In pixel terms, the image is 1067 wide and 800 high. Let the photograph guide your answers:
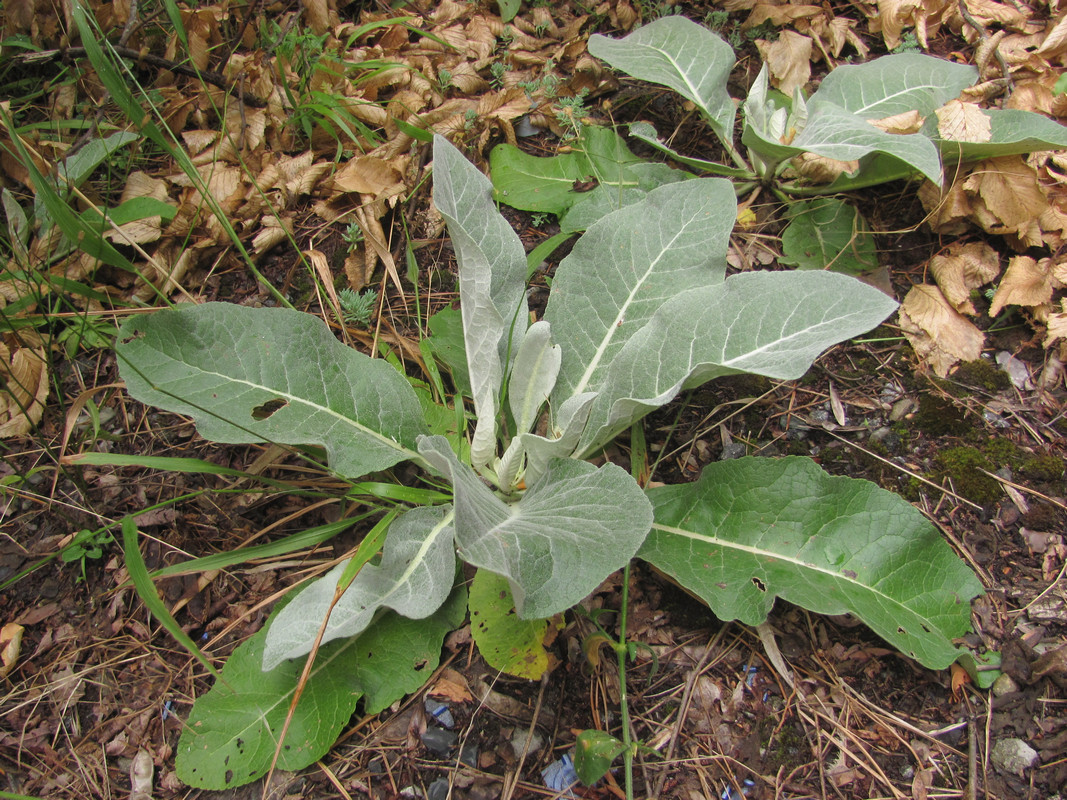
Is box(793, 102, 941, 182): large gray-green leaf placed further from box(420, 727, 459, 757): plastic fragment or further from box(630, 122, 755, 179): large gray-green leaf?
box(420, 727, 459, 757): plastic fragment

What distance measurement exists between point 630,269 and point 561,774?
4.23 feet

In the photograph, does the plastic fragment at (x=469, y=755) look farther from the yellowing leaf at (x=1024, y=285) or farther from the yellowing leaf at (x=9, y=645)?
the yellowing leaf at (x=1024, y=285)

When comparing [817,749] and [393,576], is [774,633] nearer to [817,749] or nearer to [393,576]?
[817,749]

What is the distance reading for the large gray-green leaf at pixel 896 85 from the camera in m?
2.09

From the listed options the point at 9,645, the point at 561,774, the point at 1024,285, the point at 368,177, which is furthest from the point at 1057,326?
the point at 9,645

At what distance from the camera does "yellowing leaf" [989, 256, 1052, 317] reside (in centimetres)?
189

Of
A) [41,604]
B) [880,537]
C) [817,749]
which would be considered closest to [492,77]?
[880,537]

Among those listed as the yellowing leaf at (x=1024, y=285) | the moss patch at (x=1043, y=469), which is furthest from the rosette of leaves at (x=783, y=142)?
the moss patch at (x=1043, y=469)

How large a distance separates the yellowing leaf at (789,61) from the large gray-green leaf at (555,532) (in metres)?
1.88

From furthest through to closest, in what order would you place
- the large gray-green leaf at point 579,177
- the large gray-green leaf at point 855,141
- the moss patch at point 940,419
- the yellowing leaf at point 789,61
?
the yellowing leaf at point 789,61
the large gray-green leaf at point 579,177
the moss patch at point 940,419
the large gray-green leaf at point 855,141

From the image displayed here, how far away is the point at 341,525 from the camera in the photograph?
1640 millimetres

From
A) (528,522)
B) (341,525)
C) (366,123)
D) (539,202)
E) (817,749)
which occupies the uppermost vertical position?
(366,123)

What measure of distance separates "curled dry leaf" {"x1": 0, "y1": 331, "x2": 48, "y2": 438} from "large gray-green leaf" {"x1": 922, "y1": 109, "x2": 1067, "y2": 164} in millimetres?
2922

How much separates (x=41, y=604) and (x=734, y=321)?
1.98 metres
